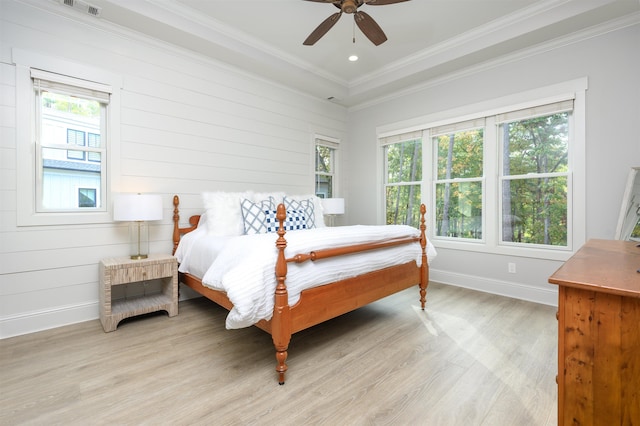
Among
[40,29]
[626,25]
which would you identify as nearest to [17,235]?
[40,29]

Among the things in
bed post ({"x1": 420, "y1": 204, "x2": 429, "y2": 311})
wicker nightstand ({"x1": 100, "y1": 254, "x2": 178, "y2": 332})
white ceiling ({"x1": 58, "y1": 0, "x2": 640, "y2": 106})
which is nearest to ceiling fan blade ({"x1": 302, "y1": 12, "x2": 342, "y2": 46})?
white ceiling ({"x1": 58, "y1": 0, "x2": 640, "y2": 106})

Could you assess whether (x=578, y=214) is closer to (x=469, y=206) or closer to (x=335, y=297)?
(x=469, y=206)

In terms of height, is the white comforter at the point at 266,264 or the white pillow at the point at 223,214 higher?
the white pillow at the point at 223,214

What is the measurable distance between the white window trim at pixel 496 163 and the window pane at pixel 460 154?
13cm

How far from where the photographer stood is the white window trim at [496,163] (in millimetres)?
3012

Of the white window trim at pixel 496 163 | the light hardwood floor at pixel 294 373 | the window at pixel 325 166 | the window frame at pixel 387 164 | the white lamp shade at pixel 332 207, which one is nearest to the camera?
the light hardwood floor at pixel 294 373

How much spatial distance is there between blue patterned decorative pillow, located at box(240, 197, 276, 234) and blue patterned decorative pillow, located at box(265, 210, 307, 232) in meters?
0.04

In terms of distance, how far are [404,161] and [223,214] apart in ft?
9.41

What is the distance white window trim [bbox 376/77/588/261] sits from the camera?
3.01 meters

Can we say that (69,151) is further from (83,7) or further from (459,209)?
(459,209)

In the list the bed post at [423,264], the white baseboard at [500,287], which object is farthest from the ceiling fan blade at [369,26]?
the white baseboard at [500,287]

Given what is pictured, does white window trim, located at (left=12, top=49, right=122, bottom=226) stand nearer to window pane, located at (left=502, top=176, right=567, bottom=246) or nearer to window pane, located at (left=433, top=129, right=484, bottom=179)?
window pane, located at (left=433, top=129, right=484, bottom=179)

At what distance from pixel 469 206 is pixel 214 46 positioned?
3630mm

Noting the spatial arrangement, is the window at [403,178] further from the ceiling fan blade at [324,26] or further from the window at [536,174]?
the ceiling fan blade at [324,26]
